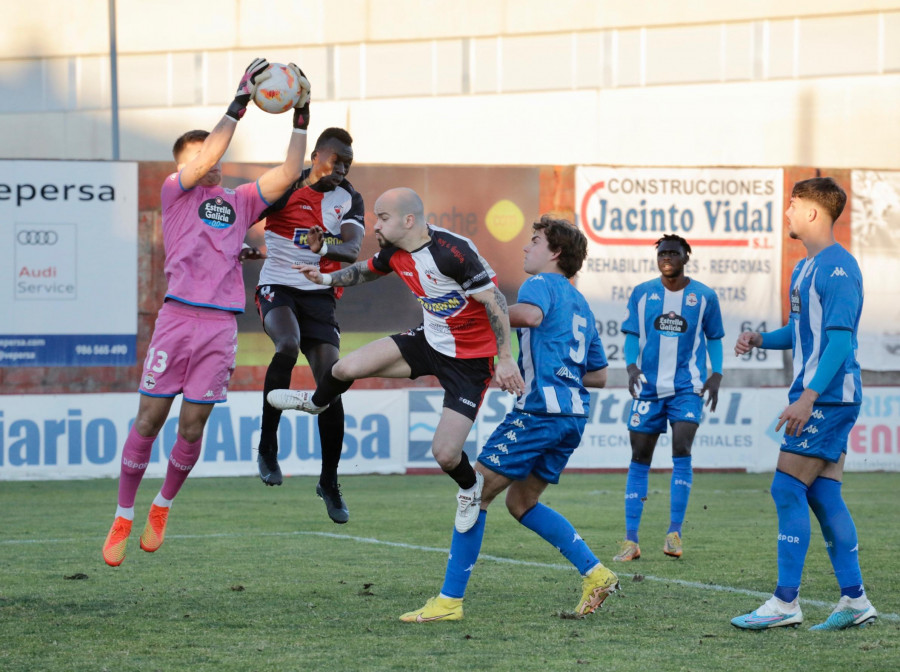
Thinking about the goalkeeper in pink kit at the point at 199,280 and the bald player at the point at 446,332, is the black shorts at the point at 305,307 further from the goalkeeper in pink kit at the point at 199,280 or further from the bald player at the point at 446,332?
the bald player at the point at 446,332

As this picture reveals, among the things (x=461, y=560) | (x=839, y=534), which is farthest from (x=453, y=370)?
(x=839, y=534)

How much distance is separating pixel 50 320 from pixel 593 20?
1946cm

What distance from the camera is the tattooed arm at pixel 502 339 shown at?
21.2 feet

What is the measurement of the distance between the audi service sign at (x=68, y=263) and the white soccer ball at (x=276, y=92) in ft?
40.8

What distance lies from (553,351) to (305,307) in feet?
6.75

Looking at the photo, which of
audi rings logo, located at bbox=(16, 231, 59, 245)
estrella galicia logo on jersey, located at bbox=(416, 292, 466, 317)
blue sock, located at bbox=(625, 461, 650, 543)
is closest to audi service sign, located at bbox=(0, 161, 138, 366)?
audi rings logo, located at bbox=(16, 231, 59, 245)

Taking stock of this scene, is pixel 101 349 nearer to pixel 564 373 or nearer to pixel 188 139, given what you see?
pixel 188 139

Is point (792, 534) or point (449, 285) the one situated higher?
point (449, 285)

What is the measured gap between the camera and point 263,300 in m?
8.25

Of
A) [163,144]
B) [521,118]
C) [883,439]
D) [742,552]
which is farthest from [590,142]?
[742,552]

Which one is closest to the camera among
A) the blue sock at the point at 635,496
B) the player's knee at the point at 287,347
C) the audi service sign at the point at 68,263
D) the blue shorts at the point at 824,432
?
the blue shorts at the point at 824,432

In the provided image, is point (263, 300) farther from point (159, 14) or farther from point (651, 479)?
point (159, 14)

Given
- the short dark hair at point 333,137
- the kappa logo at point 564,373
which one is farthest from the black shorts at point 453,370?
the short dark hair at point 333,137

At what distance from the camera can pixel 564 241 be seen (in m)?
6.91
